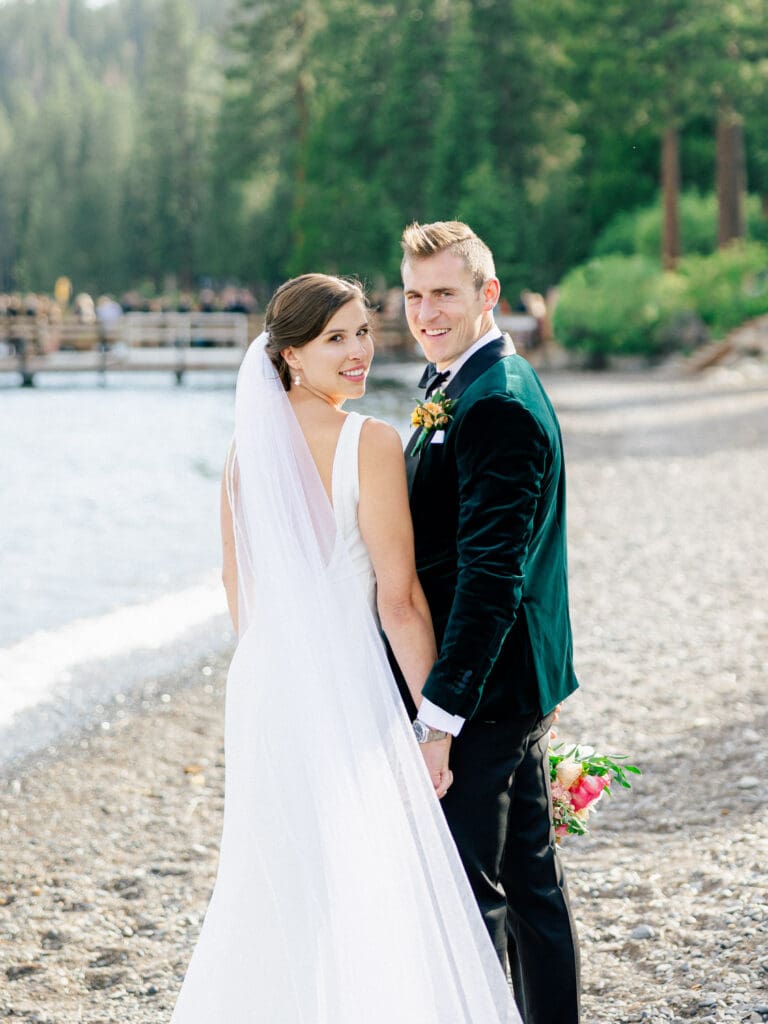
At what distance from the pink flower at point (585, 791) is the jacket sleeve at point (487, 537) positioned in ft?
2.14

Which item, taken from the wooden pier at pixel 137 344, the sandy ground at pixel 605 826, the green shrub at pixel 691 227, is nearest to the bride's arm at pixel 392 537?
the sandy ground at pixel 605 826

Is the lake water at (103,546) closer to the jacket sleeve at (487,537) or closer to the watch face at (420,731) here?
the watch face at (420,731)

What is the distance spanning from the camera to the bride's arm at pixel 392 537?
2869 millimetres

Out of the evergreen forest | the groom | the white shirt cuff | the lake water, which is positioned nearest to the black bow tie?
the groom

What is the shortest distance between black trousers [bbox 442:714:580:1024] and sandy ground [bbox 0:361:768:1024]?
57 centimetres

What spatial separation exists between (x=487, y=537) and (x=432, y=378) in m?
0.52

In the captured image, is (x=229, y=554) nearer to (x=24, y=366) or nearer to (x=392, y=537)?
(x=392, y=537)

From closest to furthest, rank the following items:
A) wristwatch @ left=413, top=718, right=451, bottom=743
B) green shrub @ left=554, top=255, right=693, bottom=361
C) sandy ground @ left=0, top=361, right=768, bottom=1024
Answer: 1. wristwatch @ left=413, top=718, right=451, bottom=743
2. sandy ground @ left=0, top=361, right=768, bottom=1024
3. green shrub @ left=554, top=255, right=693, bottom=361

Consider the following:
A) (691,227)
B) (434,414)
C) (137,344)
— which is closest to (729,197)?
(691,227)

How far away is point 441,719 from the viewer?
282 centimetres

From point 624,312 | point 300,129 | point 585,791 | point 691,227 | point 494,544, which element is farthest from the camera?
point 300,129

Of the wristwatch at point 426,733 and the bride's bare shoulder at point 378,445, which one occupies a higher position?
the bride's bare shoulder at point 378,445

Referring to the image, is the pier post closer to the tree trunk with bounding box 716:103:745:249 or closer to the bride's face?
the tree trunk with bounding box 716:103:745:249

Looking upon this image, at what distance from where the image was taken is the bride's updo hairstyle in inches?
115
